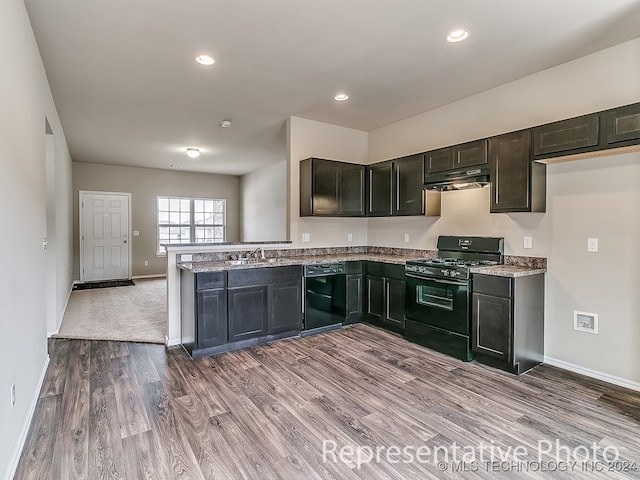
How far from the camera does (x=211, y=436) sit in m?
2.15

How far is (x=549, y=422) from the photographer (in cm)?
231

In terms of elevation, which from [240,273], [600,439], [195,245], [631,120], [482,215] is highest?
[631,120]

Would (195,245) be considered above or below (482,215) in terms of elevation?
below

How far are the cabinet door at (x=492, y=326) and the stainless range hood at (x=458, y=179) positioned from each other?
1.17 meters

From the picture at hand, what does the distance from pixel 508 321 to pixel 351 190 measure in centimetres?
251

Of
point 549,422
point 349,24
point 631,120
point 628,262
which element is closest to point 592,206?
point 628,262

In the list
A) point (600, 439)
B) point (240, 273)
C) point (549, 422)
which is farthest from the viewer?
point (240, 273)

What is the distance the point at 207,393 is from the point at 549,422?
A: 2.44m

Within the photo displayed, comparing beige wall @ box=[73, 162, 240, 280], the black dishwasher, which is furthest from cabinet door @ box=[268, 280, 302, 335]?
beige wall @ box=[73, 162, 240, 280]

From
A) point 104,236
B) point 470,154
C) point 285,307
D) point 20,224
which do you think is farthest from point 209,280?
point 104,236

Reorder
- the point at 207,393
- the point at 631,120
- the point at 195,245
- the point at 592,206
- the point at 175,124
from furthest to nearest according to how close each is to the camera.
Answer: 1. the point at 175,124
2. the point at 195,245
3. the point at 592,206
4. the point at 207,393
5. the point at 631,120

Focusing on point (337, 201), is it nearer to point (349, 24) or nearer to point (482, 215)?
point (482, 215)

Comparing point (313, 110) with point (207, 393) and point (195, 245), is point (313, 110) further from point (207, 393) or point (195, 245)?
point (207, 393)

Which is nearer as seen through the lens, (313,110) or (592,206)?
(592,206)
